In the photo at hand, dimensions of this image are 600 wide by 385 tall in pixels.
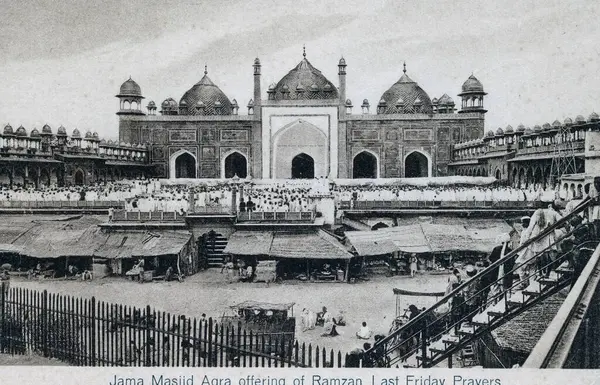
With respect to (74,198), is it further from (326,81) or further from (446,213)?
(326,81)

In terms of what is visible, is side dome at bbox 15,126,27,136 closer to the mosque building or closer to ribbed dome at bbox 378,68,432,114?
the mosque building

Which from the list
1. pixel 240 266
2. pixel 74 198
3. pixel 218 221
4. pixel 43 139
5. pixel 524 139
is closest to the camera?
pixel 240 266

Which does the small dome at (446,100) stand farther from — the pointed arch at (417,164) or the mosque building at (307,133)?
the pointed arch at (417,164)

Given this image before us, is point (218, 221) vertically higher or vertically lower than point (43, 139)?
lower

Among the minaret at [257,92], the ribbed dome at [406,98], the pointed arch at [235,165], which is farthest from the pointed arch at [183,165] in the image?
the ribbed dome at [406,98]

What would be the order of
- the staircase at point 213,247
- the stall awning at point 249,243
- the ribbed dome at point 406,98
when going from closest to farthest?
the stall awning at point 249,243 < the staircase at point 213,247 < the ribbed dome at point 406,98

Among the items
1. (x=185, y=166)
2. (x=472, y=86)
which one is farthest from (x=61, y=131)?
(x=472, y=86)

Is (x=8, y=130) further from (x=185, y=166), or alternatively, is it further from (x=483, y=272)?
(x=483, y=272)

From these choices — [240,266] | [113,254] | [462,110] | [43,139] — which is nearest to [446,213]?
[240,266]
